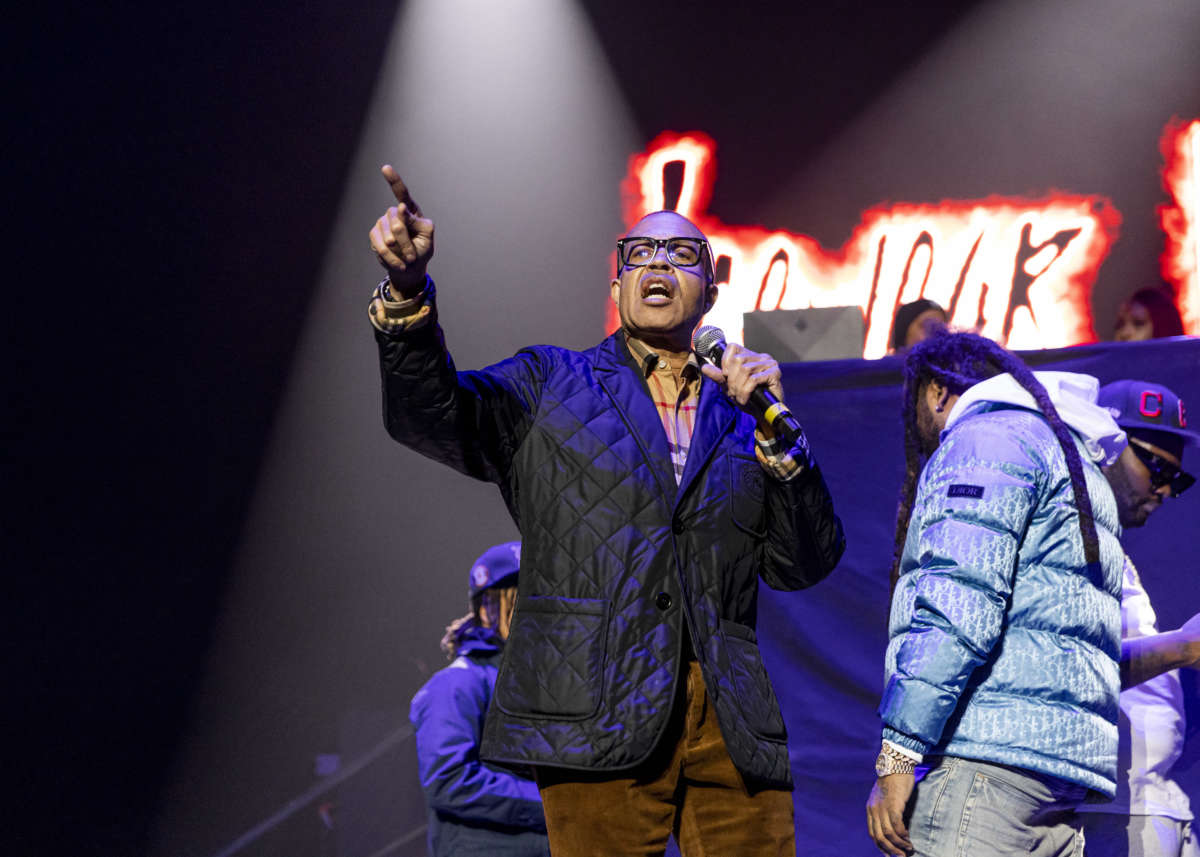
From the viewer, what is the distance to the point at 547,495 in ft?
6.39

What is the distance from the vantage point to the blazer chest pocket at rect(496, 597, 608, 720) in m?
1.77

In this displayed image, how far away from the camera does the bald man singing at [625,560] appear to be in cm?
176

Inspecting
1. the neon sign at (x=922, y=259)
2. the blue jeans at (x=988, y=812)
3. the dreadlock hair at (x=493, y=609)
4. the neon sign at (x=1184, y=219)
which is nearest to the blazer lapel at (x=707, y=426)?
the blue jeans at (x=988, y=812)

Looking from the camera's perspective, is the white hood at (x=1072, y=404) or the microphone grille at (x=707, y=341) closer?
the microphone grille at (x=707, y=341)

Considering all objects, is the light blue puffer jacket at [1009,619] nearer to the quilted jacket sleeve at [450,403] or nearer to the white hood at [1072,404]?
the white hood at [1072,404]

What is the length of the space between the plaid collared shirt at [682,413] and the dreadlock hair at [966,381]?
1.73 feet

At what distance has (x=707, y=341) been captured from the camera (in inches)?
80.5

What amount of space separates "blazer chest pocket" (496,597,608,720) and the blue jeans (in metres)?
0.69

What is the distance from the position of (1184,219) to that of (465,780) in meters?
5.94

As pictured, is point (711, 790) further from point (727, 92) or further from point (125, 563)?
point (727, 92)

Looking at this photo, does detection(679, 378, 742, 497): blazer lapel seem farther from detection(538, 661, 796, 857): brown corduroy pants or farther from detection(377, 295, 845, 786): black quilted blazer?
detection(538, 661, 796, 857): brown corduroy pants

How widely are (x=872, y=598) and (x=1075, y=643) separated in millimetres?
1571

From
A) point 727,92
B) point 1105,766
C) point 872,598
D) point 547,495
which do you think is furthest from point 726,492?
point 727,92

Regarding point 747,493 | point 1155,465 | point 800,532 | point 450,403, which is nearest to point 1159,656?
point 1155,465
